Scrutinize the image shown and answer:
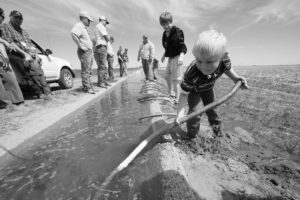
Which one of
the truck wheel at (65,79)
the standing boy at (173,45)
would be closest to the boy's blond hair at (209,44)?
the standing boy at (173,45)

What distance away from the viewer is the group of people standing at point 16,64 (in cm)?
430

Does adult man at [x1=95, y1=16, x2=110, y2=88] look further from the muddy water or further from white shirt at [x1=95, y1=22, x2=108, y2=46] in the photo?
the muddy water

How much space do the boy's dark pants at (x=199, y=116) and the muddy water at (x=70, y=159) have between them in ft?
2.63

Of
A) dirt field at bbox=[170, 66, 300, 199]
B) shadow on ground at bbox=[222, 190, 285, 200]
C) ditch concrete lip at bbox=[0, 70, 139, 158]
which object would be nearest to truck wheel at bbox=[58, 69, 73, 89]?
ditch concrete lip at bbox=[0, 70, 139, 158]

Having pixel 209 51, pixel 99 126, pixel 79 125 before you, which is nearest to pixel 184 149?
pixel 209 51

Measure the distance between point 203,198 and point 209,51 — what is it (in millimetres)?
1349

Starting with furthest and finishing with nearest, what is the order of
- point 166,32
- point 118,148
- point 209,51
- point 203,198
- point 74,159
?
point 166,32 < point 118,148 < point 74,159 < point 209,51 < point 203,198

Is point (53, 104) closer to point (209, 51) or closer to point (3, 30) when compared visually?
point (3, 30)

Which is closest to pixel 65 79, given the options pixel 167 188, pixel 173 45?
pixel 173 45

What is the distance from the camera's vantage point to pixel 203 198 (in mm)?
1540

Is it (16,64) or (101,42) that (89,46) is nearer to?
(101,42)

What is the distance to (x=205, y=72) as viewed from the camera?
2.04 m

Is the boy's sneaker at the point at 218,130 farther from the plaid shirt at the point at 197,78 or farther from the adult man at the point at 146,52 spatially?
the adult man at the point at 146,52

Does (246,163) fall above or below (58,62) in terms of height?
below
